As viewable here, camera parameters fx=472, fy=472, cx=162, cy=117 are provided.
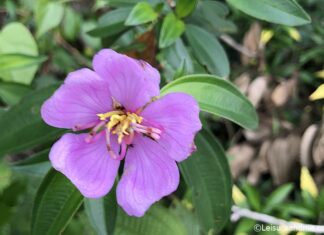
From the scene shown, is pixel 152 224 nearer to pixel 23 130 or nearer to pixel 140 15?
pixel 23 130

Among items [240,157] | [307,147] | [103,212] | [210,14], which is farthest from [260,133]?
[103,212]

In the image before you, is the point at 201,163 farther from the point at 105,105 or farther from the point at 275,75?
the point at 275,75

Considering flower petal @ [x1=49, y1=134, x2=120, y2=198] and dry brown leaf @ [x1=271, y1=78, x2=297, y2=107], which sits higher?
flower petal @ [x1=49, y1=134, x2=120, y2=198]

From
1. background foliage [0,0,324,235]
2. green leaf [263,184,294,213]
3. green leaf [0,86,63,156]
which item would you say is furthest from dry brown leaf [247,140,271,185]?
green leaf [0,86,63,156]

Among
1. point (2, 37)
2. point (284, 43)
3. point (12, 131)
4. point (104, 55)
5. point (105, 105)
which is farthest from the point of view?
point (284, 43)

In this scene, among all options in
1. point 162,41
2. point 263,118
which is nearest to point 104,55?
point 162,41

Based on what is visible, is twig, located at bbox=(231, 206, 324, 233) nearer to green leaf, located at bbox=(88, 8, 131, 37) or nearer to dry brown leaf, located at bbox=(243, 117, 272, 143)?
dry brown leaf, located at bbox=(243, 117, 272, 143)
